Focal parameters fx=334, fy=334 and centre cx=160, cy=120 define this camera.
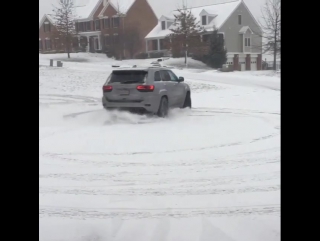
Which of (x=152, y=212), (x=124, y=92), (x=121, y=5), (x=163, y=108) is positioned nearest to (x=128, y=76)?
(x=124, y=92)

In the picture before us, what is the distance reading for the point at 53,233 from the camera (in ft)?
9.84

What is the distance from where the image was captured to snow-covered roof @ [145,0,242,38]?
3588mm

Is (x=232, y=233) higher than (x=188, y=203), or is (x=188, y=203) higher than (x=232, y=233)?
(x=188, y=203)

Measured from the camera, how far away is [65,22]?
3.60 metres

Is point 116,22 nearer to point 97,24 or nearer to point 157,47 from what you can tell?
point 97,24

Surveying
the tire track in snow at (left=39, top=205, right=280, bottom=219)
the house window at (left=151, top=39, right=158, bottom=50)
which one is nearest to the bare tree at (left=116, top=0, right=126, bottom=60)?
the house window at (left=151, top=39, right=158, bottom=50)

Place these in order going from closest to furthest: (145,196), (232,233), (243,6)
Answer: (232,233) < (145,196) < (243,6)

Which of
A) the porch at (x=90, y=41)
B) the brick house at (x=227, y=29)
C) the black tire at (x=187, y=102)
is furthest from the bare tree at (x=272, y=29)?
the porch at (x=90, y=41)

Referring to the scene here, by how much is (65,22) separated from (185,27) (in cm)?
130

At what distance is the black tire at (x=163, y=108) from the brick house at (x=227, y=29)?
612mm
